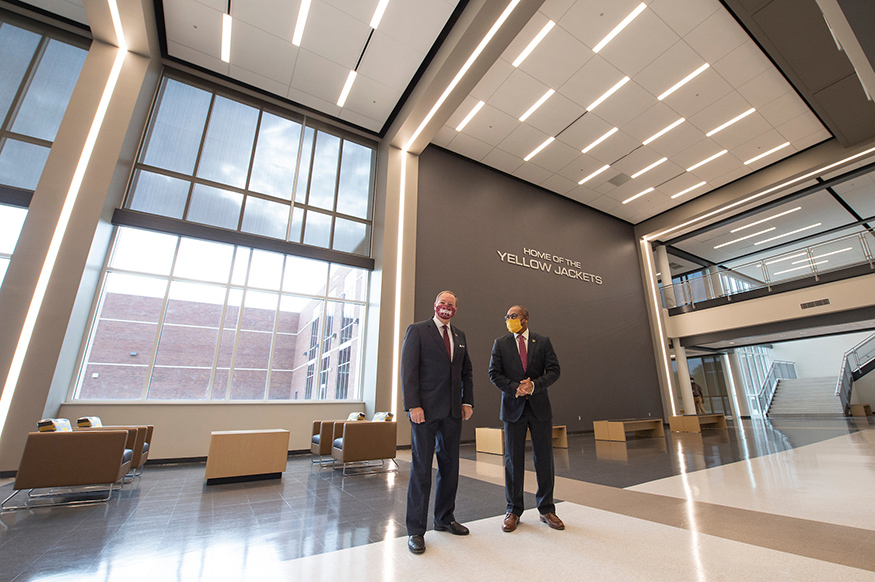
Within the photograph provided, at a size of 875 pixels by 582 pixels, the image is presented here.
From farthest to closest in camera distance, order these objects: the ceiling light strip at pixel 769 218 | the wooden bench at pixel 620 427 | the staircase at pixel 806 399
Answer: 1. the staircase at pixel 806 399
2. the ceiling light strip at pixel 769 218
3. the wooden bench at pixel 620 427

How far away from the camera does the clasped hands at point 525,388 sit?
8.25 ft

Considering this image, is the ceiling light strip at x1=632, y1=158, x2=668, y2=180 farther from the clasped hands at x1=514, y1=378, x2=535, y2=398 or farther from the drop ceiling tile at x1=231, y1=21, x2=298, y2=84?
the clasped hands at x1=514, y1=378, x2=535, y2=398

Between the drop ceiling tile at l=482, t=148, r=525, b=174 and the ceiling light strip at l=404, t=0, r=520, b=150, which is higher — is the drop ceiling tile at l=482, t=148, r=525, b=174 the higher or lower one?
the higher one

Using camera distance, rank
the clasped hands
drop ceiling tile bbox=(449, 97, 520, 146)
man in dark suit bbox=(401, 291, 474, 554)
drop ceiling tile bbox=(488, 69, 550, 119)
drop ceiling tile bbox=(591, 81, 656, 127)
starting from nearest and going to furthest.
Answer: man in dark suit bbox=(401, 291, 474, 554)
the clasped hands
drop ceiling tile bbox=(488, 69, 550, 119)
drop ceiling tile bbox=(591, 81, 656, 127)
drop ceiling tile bbox=(449, 97, 520, 146)

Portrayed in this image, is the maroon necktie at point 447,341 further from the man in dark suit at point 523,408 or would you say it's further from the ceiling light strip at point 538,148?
the ceiling light strip at point 538,148

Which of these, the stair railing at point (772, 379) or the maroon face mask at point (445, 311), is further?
the stair railing at point (772, 379)

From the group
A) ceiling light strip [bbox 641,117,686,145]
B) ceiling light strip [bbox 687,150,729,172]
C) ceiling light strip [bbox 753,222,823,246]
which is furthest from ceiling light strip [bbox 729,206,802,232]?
ceiling light strip [bbox 641,117,686,145]

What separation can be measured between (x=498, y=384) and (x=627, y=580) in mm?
1251

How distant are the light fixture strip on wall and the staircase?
19.6 metres

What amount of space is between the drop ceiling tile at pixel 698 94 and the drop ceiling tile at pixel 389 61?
5274mm

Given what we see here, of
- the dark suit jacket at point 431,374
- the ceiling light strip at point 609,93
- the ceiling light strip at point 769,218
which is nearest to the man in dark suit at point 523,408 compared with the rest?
the dark suit jacket at point 431,374

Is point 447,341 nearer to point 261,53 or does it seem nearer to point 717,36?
point 261,53

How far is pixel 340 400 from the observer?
24.4 ft

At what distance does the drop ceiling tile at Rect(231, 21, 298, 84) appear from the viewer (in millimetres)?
6629
